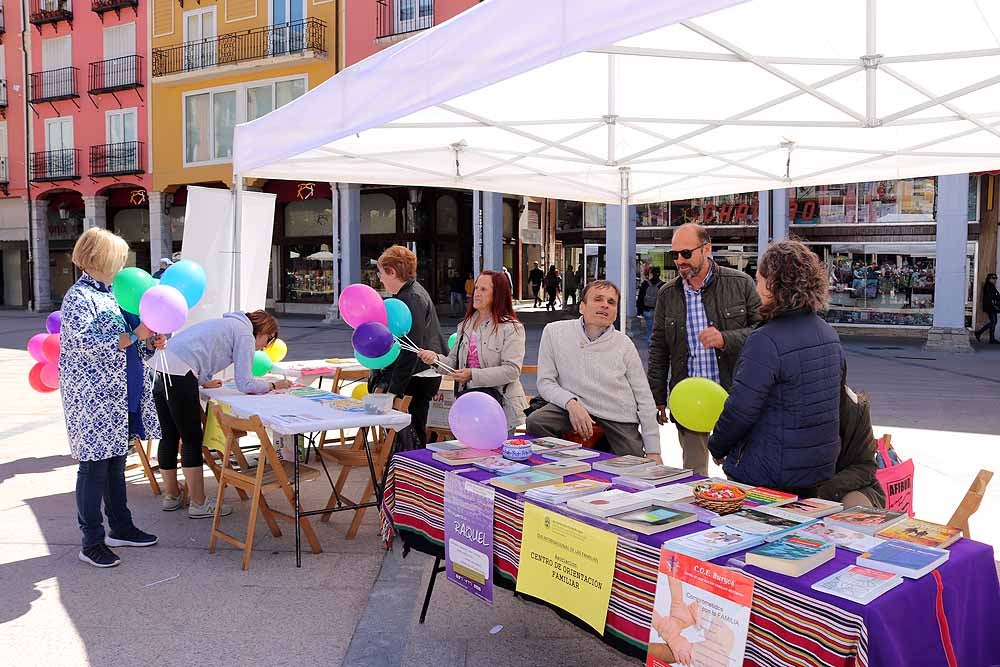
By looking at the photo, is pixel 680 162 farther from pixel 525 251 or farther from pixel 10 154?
pixel 10 154

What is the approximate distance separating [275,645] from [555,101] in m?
3.69

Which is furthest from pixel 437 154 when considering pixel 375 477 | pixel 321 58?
pixel 321 58

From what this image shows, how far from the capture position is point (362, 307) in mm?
5473

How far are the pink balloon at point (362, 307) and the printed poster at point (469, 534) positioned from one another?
2332 millimetres

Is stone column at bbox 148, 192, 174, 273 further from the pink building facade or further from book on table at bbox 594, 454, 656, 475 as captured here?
book on table at bbox 594, 454, 656, 475

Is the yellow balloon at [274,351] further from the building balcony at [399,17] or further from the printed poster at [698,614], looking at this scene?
the building balcony at [399,17]

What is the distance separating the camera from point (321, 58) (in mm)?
22422

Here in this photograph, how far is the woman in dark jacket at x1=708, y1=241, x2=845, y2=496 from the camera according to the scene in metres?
3.05

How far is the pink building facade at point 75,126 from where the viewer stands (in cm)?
2689

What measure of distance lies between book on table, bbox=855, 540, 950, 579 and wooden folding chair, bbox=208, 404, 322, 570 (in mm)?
3066

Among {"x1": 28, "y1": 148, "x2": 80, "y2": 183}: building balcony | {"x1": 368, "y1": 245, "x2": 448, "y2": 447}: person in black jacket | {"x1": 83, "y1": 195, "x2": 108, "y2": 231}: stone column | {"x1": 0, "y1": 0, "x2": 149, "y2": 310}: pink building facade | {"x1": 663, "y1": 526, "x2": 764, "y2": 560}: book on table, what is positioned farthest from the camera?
{"x1": 28, "y1": 148, "x2": 80, "y2": 183}: building balcony

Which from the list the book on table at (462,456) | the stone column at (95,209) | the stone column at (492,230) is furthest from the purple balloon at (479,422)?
the stone column at (95,209)

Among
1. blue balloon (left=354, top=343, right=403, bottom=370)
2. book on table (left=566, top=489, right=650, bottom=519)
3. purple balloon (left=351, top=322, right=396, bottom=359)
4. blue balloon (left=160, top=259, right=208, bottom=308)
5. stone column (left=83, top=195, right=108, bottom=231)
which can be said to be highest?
stone column (left=83, top=195, right=108, bottom=231)

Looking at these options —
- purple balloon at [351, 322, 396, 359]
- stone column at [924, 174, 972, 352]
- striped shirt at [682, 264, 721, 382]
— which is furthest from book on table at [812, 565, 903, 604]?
stone column at [924, 174, 972, 352]
